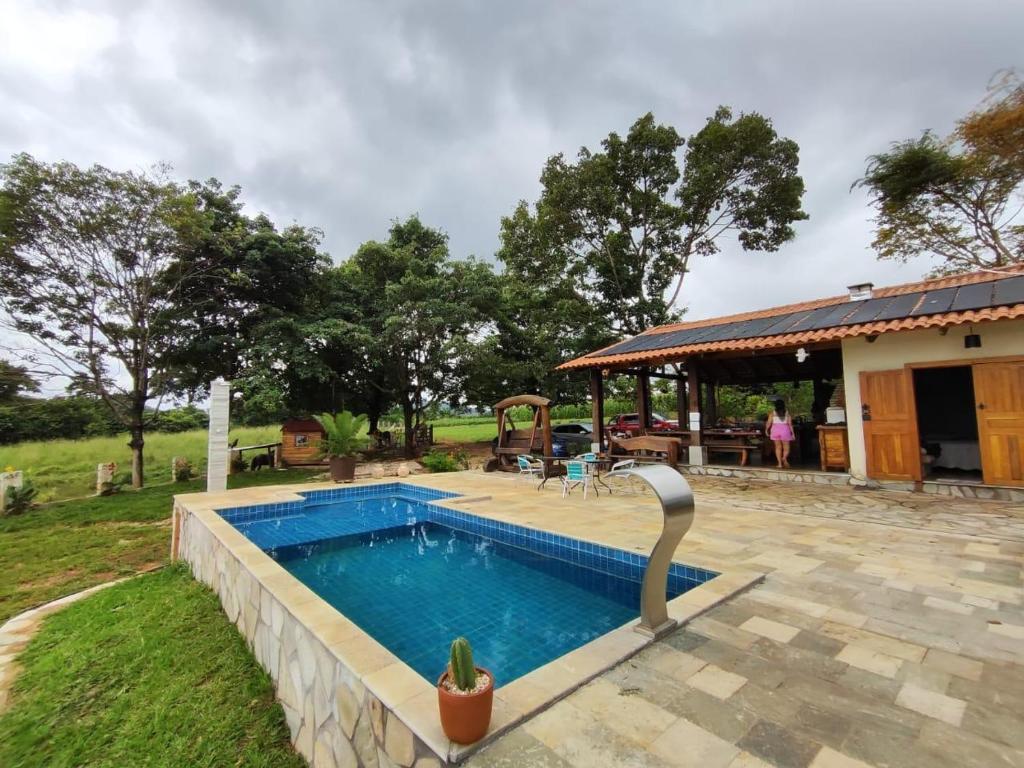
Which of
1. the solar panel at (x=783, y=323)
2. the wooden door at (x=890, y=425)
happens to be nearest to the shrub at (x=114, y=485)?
the solar panel at (x=783, y=323)

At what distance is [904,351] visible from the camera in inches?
308

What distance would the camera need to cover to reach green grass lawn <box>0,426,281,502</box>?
11852 mm

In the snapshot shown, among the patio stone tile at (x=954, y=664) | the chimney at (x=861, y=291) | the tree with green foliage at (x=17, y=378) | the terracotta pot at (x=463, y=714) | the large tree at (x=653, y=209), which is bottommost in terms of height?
the patio stone tile at (x=954, y=664)

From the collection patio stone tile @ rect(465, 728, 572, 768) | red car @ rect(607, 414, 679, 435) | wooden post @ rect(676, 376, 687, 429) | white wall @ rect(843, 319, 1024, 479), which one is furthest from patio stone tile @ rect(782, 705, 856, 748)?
wooden post @ rect(676, 376, 687, 429)

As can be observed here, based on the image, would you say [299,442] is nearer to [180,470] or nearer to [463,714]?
[180,470]

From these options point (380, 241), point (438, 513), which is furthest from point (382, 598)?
point (380, 241)

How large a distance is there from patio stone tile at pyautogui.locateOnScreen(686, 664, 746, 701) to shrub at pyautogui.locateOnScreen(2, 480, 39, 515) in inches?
507

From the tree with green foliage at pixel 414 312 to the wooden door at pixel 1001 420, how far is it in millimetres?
12553

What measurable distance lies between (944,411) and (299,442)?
1867 centimetres

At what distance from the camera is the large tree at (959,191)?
8.35 meters

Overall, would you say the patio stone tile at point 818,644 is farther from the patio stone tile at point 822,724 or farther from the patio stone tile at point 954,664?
the patio stone tile at point 822,724

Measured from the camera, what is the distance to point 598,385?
40.4ft

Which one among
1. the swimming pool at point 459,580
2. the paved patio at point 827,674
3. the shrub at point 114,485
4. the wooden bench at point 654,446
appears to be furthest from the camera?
the shrub at point 114,485

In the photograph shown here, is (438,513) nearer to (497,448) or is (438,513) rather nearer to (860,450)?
(497,448)
